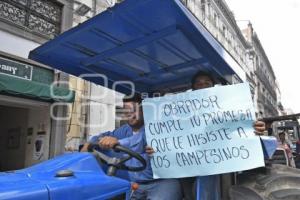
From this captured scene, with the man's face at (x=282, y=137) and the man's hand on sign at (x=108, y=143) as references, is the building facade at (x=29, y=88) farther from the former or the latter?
the man's face at (x=282, y=137)

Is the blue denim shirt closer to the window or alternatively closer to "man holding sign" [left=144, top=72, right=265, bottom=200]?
"man holding sign" [left=144, top=72, right=265, bottom=200]

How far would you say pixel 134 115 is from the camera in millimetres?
3301

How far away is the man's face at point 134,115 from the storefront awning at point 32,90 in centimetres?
463

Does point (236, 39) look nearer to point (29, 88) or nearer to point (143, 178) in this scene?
A: point (29, 88)

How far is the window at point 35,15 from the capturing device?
8.27 m

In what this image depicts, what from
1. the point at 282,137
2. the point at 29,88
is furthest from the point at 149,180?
the point at 282,137

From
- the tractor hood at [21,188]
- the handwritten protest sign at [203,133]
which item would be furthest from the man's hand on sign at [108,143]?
the tractor hood at [21,188]

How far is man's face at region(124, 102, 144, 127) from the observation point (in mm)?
3303

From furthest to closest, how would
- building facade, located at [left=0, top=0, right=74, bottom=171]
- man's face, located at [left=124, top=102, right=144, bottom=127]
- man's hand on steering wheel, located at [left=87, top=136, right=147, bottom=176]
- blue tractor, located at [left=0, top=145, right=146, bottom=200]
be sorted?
building facade, located at [left=0, top=0, right=74, bottom=171] → man's face, located at [left=124, top=102, right=144, bottom=127] → man's hand on steering wheel, located at [left=87, top=136, right=147, bottom=176] → blue tractor, located at [left=0, top=145, right=146, bottom=200]

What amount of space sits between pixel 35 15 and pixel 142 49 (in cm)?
636

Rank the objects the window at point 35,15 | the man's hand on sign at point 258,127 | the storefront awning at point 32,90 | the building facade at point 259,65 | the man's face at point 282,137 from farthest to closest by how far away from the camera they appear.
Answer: the building facade at point 259,65, the man's face at point 282,137, the window at point 35,15, the storefront awning at point 32,90, the man's hand on sign at point 258,127

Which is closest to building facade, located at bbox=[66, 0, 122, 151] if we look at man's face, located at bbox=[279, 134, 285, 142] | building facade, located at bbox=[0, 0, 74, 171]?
building facade, located at bbox=[0, 0, 74, 171]

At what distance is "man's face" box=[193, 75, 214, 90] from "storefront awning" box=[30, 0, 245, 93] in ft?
0.46

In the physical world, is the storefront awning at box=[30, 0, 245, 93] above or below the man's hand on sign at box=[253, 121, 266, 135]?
above
